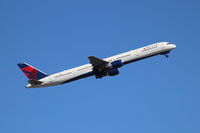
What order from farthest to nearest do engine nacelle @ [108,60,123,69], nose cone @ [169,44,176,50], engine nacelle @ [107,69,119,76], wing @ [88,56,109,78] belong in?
1. nose cone @ [169,44,176,50]
2. engine nacelle @ [107,69,119,76]
3. engine nacelle @ [108,60,123,69]
4. wing @ [88,56,109,78]

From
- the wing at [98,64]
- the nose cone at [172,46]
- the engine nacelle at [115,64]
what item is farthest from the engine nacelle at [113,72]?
the nose cone at [172,46]

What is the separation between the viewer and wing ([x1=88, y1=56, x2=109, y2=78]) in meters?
64.4

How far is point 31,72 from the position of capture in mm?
69812

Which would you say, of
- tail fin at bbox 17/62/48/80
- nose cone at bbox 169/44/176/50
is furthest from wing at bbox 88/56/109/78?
nose cone at bbox 169/44/176/50

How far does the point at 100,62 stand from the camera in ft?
215

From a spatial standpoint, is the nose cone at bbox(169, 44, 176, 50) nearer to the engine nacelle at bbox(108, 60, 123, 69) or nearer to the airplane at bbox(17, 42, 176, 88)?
the airplane at bbox(17, 42, 176, 88)

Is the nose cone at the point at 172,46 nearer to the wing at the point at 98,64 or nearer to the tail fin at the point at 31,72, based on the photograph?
the wing at the point at 98,64

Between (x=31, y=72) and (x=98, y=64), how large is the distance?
15.9 meters

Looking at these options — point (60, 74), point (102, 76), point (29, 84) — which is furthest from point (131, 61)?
point (29, 84)

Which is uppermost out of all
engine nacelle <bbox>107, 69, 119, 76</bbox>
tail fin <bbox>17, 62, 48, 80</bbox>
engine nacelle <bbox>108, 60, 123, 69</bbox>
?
tail fin <bbox>17, 62, 48, 80</bbox>


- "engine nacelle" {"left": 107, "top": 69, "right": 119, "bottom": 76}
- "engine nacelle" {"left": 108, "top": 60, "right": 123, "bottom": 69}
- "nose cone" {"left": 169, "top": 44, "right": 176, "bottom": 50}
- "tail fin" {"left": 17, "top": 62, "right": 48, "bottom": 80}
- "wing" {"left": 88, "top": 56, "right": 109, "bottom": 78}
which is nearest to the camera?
"wing" {"left": 88, "top": 56, "right": 109, "bottom": 78}

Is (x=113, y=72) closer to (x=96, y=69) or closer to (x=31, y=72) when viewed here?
(x=96, y=69)

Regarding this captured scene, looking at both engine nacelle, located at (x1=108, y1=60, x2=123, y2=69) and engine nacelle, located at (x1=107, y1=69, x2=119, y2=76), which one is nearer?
engine nacelle, located at (x1=108, y1=60, x2=123, y2=69)

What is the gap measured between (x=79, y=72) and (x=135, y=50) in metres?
13.5
